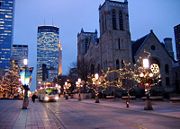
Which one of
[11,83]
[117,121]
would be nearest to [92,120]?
[117,121]

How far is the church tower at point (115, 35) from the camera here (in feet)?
252

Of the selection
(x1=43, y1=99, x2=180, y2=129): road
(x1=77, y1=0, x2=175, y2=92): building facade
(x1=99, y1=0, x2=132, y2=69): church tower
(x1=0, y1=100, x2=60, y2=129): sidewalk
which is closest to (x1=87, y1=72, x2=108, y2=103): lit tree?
(x1=77, y1=0, x2=175, y2=92): building facade

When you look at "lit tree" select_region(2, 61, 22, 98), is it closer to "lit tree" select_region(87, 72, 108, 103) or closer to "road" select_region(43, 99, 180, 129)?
"lit tree" select_region(87, 72, 108, 103)

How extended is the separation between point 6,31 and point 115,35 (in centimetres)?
11910

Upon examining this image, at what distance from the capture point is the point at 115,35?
77.9 m

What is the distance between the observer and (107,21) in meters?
77.9

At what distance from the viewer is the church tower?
252ft

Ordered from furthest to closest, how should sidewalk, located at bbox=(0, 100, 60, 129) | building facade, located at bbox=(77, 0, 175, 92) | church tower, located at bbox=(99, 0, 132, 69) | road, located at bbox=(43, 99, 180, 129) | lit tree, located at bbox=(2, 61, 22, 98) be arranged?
lit tree, located at bbox=(2, 61, 22, 98)
building facade, located at bbox=(77, 0, 175, 92)
church tower, located at bbox=(99, 0, 132, 69)
sidewalk, located at bbox=(0, 100, 60, 129)
road, located at bbox=(43, 99, 180, 129)

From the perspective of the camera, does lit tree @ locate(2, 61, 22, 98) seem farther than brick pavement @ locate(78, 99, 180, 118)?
Yes

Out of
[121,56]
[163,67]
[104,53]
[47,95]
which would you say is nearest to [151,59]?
[163,67]

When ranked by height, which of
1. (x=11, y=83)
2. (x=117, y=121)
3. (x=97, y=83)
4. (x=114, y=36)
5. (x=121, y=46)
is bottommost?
(x=117, y=121)

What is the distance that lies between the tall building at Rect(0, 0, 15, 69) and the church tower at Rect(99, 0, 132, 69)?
11089cm

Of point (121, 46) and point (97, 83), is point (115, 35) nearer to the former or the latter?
point (121, 46)

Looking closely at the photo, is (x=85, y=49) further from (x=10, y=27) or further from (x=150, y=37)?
(x=10, y=27)
